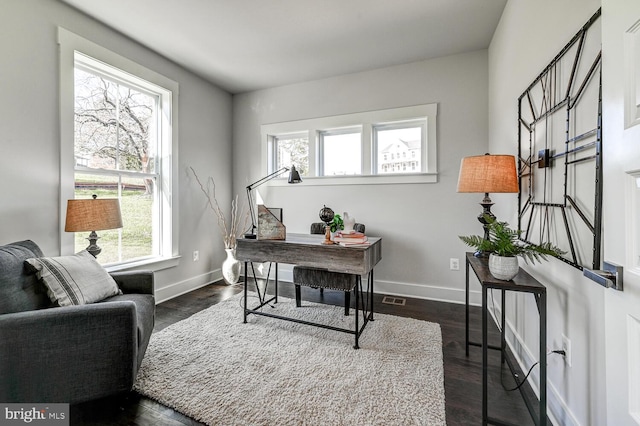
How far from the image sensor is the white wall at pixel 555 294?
3.44 ft

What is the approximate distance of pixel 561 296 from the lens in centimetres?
130

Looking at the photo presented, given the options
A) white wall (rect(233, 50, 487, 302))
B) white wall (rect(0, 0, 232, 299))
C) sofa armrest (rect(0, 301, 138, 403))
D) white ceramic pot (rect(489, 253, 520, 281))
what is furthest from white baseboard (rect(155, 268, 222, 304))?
white ceramic pot (rect(489, 253, 520, 281))

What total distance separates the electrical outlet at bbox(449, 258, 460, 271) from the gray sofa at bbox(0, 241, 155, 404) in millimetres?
2804

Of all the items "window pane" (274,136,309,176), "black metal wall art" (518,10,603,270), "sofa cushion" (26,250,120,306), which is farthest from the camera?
"window pane" (274,136,309,176)

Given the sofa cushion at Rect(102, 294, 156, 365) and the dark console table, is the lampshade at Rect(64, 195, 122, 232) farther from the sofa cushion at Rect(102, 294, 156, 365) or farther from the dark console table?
the dark console table

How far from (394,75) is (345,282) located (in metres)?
2.40

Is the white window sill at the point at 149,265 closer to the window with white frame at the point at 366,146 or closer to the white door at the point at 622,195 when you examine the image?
the window with white frame at the point at 366,146

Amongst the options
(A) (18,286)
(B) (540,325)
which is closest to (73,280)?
(A) (18,286)

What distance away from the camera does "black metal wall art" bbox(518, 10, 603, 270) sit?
103cm

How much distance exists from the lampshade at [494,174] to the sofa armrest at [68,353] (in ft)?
6.72

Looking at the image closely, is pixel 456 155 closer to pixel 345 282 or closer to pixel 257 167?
pixel 345 282

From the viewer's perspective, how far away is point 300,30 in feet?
8.09

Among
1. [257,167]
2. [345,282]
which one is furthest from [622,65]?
[257,167]

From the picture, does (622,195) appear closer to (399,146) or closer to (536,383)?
(536,383)
